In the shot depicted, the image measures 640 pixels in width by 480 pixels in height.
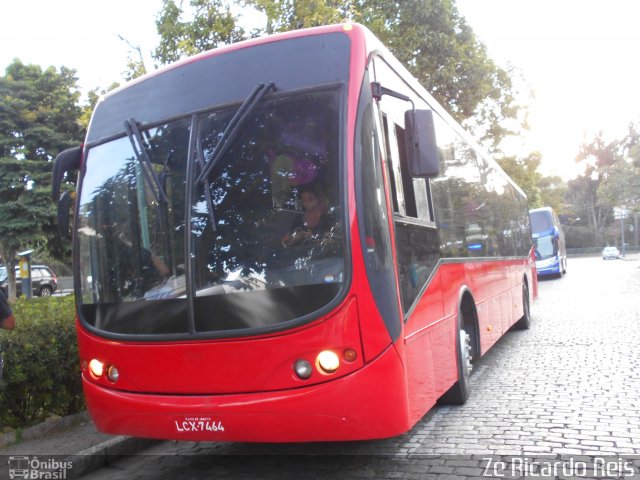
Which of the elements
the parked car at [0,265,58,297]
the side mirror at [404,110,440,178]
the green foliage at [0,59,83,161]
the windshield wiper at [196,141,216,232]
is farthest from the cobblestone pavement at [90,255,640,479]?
the parked car at [0,265,58,297]

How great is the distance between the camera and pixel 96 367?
4.32m

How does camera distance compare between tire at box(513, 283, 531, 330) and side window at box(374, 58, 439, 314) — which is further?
tire at box(513, 283, 531, 330)

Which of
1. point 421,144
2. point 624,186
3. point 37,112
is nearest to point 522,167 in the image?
point 37,112

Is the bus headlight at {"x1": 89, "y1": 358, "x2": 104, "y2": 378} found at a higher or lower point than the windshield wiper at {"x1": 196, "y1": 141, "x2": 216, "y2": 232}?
lower

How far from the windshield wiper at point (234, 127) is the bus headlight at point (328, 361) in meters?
1.37

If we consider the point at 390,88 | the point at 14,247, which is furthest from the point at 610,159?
the point at 390,88

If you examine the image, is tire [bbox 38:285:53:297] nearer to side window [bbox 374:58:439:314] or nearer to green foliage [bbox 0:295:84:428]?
green foliage [bbox 0:295:84:428]

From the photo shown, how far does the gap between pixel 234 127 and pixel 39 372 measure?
119 inches

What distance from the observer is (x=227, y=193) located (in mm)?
4020

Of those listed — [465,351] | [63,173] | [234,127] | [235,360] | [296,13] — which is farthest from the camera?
[296,13]

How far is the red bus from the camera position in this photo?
3.73m

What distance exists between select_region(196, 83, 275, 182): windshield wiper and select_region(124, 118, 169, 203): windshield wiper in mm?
316

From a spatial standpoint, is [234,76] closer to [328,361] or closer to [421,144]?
[421,144]

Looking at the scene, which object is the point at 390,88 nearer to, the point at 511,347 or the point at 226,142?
the point at 226,142
